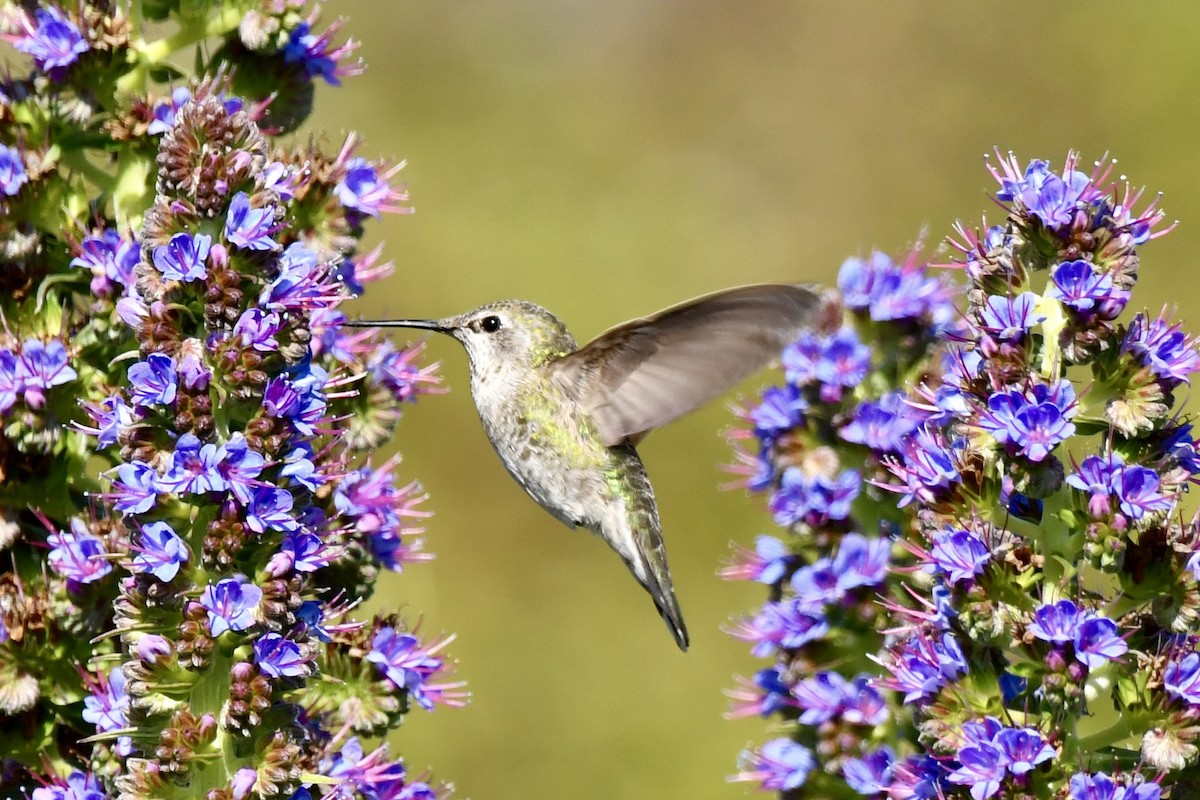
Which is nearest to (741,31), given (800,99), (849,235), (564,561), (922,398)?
(800,99)

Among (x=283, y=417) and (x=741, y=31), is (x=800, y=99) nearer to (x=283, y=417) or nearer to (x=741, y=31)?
(x=741, y=31)

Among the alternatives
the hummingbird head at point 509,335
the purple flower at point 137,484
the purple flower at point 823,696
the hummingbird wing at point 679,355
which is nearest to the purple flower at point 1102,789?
the purple flower at point 823,696

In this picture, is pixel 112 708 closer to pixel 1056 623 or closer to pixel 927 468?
pixel 927 468

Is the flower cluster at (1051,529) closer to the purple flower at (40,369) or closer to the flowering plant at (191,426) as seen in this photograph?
the flowering plant at (191,426)

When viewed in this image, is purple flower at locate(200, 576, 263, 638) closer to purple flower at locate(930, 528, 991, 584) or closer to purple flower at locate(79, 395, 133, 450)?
purple flower at locate(79, 395, 133, 450)

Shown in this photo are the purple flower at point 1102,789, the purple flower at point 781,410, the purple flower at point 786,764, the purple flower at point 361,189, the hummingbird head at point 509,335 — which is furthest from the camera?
the hummingbird head at point 509,335

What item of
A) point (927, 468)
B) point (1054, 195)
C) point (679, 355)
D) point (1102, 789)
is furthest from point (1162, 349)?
point (679, 355)
